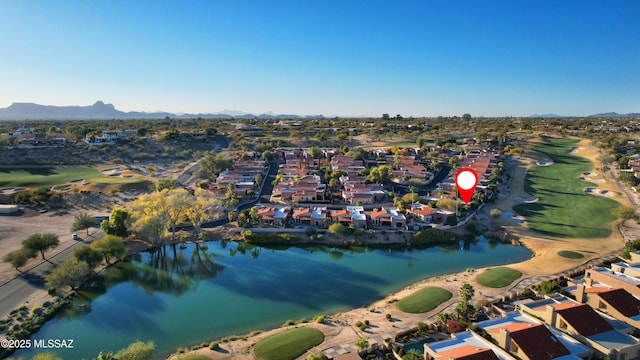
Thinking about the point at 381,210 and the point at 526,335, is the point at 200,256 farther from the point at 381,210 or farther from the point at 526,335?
the point at 526,335

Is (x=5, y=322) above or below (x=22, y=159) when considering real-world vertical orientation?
below

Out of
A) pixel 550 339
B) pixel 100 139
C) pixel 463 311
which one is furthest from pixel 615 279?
pixel 100 139

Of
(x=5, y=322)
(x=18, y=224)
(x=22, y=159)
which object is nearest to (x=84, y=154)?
(x=22, y=159)

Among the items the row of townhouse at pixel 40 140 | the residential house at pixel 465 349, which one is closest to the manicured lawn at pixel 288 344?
the residential house at pixel 465 349

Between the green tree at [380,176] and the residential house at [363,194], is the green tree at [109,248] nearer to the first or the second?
the residential house at [363,194]

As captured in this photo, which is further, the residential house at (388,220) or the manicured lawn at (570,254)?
the residential house at (388,220)

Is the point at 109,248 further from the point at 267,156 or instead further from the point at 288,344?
the point at 267,156

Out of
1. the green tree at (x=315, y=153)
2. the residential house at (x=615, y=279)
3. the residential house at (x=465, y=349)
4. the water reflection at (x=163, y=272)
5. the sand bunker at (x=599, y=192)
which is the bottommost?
the water reflection at (x=163, y=272)
